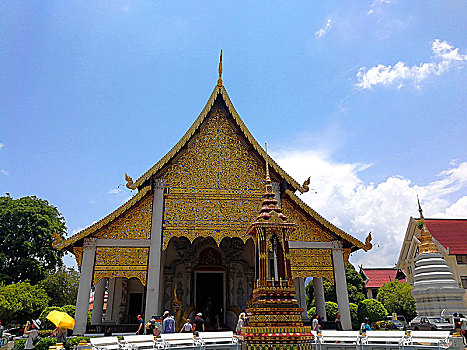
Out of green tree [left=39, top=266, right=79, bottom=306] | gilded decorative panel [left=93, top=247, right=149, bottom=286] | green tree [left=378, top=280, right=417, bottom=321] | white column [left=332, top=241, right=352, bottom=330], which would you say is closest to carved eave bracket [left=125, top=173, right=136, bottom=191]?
gilded decorative panel [left=93, top=247, right=149, bottom=286]

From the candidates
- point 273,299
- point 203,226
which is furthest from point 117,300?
point 273,299

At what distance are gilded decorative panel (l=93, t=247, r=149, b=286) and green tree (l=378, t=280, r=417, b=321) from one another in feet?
55.7

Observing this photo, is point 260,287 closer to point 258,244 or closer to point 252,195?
point 258,244

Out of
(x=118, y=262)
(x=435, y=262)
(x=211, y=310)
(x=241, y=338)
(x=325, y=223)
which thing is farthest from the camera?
(x=435, y=262)

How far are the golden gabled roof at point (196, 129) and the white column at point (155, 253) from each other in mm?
419

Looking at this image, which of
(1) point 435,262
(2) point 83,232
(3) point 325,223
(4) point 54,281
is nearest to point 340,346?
(3) point 325,223

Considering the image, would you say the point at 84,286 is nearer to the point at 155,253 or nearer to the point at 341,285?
the point at 155,253

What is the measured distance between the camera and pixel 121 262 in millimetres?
9695

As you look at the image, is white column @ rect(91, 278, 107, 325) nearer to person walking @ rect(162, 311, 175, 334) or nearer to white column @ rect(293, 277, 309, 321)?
person walking @ rect(162, 311, 175, 334)

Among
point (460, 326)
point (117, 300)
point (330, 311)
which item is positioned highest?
point (117, 300)

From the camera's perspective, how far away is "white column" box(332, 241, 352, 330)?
9773 millimetres

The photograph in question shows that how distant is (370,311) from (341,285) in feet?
34.1

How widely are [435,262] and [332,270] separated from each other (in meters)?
5.94

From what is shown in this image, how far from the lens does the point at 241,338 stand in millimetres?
6492
